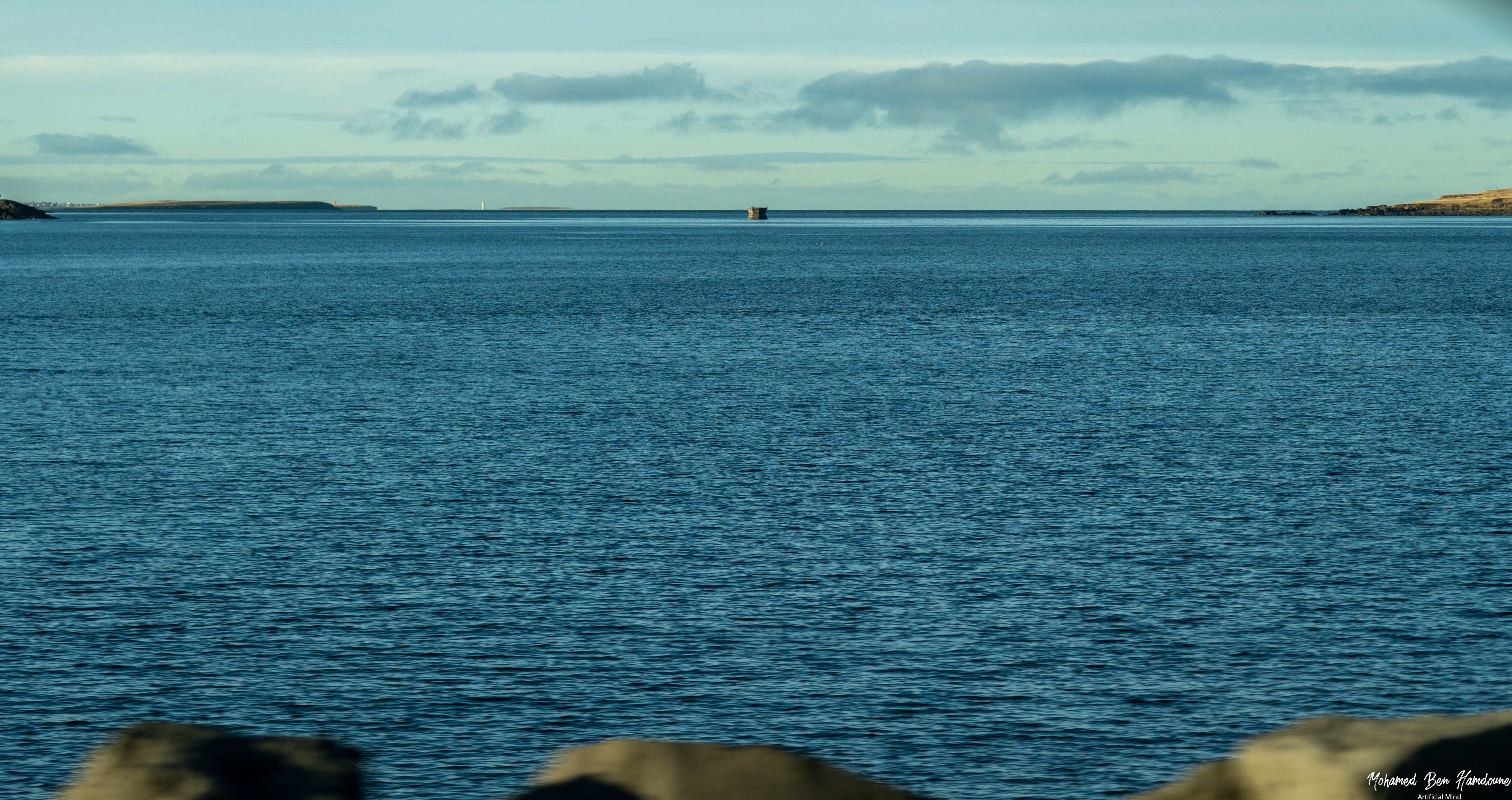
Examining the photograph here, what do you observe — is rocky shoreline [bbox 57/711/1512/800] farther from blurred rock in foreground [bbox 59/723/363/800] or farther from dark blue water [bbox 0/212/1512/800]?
dark blue water [bbox 0/212/1512/800]

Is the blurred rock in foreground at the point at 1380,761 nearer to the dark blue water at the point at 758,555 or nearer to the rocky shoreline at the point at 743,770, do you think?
the rocky shoreline at the point at 743,770

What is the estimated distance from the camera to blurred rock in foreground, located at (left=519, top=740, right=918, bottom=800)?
11.4m

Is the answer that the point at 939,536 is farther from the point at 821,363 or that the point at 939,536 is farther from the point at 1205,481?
the point at 821,363

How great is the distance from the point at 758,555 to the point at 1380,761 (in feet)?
76.9

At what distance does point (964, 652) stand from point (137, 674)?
14.2m

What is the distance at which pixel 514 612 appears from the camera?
29.2m

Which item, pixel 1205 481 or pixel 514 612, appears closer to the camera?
pixel 514 612

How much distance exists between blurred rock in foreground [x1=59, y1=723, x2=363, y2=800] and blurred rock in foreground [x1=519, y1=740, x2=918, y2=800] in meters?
1.57

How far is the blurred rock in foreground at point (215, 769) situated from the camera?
11.4 meters

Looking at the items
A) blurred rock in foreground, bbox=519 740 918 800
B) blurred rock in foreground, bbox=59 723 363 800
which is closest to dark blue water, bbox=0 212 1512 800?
blurred rock in foreground, bbox=59 723 363 800

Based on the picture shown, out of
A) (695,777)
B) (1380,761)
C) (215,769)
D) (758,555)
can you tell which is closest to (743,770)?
(695,777)

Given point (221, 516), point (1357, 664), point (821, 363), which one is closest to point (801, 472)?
point (221, 516)

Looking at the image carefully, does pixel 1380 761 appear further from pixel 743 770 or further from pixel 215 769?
pixel 215 769

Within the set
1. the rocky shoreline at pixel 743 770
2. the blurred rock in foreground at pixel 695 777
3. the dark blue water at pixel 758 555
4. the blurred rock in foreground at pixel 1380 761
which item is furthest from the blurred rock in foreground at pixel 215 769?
the dark blue water at pixel 758 555
